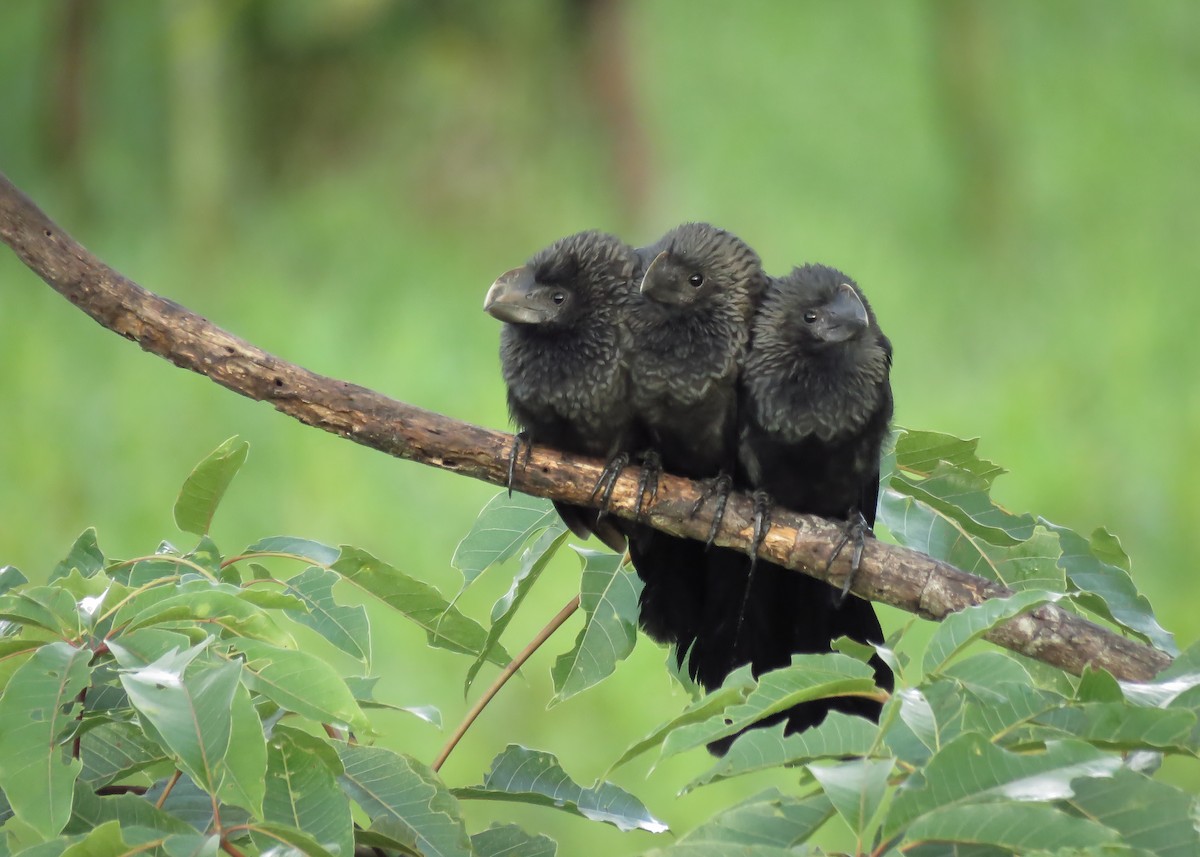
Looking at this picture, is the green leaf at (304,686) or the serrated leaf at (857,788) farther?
the green leaf at (304,686)

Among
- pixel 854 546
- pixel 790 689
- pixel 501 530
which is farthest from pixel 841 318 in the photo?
pixel 790 689

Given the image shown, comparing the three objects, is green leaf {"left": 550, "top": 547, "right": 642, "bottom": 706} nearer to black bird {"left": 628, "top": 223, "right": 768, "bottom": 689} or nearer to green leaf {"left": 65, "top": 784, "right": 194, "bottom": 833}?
black bird {"left": 628, "top": 223, "right": 768, "bottom": 689}

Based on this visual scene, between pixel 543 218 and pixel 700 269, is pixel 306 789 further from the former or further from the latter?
pixel 543 218

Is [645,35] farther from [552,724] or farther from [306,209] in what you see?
[552,724]

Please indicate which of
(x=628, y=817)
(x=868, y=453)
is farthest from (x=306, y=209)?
(x=628, y=817)

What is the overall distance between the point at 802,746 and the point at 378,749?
1.64ft

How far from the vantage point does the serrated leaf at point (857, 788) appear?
0.90 metres

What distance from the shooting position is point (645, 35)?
460 cm

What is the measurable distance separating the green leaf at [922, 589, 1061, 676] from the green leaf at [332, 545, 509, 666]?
2.19 feet

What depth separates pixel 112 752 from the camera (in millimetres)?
1286

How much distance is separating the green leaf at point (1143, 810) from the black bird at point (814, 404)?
0.98m

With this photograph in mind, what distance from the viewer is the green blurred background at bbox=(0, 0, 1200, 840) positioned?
408cm

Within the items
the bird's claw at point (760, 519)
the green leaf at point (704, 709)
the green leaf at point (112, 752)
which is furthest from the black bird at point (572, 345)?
the green leaf at point (704, 709)

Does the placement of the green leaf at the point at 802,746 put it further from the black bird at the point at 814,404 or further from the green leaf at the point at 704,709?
the black bird at the point at 814,404
